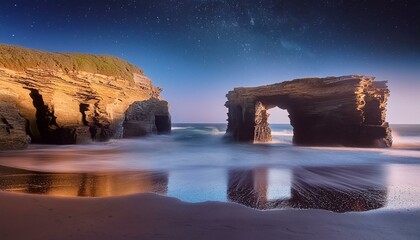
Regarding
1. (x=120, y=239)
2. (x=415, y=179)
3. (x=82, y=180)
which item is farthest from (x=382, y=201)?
(x=82, y=180)

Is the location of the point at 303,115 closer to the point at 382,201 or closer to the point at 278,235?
the point at 382,201

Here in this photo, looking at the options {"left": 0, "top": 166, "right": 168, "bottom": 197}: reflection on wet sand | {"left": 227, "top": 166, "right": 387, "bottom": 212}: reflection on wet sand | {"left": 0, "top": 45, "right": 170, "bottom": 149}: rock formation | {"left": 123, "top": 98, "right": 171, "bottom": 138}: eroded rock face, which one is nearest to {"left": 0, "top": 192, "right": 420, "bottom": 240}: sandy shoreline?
{"left": 227, "top": 166, "right": 387, "bottom": 212}: reflection on wet sand

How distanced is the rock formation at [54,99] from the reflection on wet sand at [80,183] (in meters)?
7.60

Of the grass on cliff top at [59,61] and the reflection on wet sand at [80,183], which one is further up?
the grass on cliff top at [59,61]

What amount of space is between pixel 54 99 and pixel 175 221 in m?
15.4

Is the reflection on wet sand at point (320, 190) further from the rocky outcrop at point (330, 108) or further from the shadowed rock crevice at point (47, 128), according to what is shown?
the shadowed rock crevice at point (47, 128)

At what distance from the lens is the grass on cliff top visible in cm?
1444

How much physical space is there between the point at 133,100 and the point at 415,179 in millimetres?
20844

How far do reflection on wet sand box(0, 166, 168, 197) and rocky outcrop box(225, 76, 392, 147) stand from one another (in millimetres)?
13541

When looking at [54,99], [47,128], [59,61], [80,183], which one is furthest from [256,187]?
[59,61]

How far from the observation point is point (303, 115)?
1928cm

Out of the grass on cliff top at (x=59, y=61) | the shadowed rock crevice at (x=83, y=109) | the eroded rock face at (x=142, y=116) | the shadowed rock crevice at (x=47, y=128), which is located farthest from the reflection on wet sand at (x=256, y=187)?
the eroded rock face at (x=142, y=116)

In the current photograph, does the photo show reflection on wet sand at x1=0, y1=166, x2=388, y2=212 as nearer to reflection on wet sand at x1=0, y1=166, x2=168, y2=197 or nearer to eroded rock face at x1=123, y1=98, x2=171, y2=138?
reflection on wet sand at x1=0, y1=166, x2=168, y2=197

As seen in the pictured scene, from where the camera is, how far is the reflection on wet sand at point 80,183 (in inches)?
182
